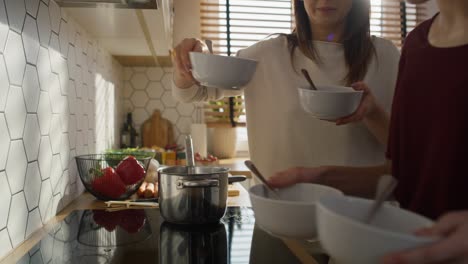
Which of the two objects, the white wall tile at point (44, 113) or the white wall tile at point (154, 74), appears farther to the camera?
the white wall tile at point (154, 74)

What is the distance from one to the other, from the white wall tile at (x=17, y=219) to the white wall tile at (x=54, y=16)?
460 mm

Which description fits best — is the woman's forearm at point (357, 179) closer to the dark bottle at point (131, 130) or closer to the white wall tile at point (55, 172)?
the white wall tile at point (55, 172)

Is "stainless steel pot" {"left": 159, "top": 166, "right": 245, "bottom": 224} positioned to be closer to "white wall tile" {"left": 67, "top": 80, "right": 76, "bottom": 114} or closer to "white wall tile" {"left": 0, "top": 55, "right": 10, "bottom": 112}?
"white wall tile" {"left": 0, "top": 55, "right": 10, "bottom": 112}

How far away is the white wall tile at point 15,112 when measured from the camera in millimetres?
741

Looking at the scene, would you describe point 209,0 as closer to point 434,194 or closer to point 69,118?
point 69,118

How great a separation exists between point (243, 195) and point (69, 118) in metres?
0.60

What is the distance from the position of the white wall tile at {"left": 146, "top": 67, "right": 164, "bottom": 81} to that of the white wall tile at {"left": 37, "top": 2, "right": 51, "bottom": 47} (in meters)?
1.49

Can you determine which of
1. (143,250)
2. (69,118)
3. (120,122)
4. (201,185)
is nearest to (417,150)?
(201,185)

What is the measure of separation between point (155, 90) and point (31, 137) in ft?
5.43

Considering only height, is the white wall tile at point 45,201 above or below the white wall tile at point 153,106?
below

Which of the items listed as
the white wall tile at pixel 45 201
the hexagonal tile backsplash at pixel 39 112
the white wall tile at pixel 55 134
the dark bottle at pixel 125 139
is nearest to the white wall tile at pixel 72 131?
the hexagonal tile backsplash at pixel 39 112

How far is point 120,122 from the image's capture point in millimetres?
2289

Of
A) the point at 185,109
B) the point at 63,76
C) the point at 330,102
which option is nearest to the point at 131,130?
the point at 185,109

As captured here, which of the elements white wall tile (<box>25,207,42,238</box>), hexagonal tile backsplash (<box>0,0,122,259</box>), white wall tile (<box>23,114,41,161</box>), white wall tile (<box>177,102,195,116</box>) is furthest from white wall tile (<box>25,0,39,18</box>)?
white wall tile (<box>177,102,195,116</box>)
